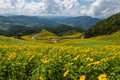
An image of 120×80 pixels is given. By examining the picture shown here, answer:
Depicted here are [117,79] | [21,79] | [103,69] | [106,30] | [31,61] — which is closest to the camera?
[117,79]

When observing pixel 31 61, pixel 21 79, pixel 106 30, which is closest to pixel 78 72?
pixel 21 79

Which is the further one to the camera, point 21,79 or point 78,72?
point 21,79

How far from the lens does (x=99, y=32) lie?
173m

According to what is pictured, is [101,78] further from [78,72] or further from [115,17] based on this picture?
[115,17]

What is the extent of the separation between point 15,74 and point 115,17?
550ft

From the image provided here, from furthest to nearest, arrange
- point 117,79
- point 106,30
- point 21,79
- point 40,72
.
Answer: point 106,30 → point 21,79 → point 40,72 → point 117,79

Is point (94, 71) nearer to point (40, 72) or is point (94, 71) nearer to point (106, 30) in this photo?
point (40, 72)

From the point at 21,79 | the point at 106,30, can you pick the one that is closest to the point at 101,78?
the point at 21,79

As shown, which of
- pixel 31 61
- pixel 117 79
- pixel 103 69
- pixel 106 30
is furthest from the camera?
pixel 106 30

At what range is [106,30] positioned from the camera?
16562cm

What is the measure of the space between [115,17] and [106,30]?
14.1 meters

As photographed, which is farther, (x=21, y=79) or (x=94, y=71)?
(x=21, y=79)

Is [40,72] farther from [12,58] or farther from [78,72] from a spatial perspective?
[12,58]

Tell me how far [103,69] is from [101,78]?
4.29 feet
